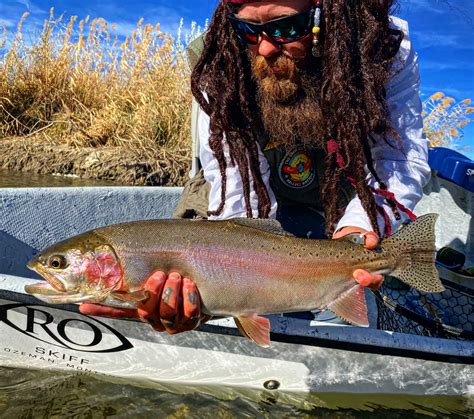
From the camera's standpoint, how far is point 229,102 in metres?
2.55

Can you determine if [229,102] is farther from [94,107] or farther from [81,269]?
[94,107]

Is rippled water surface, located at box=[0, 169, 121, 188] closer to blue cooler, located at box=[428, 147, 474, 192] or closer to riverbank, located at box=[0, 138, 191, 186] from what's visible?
riverbank, located at box=[0, 138, 191, 186]

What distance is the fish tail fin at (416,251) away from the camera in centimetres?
198

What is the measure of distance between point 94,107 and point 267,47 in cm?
616

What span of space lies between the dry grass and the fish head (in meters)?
4.80

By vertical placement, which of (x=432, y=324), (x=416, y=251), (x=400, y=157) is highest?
(x=400, y=157)

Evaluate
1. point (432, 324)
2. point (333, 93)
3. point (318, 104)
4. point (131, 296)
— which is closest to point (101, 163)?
point (318, 104)

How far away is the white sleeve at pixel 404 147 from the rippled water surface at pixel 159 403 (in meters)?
0.84

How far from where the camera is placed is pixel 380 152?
2627 millimetres

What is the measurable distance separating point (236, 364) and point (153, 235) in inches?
35.6

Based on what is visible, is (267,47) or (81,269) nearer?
(81,269)

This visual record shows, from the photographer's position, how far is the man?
7.83 feet

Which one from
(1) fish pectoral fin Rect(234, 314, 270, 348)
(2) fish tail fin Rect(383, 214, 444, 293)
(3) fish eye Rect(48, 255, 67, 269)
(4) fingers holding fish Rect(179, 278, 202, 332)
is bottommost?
(1) fish pectoral fin Rect(234, 314, 270, 348)

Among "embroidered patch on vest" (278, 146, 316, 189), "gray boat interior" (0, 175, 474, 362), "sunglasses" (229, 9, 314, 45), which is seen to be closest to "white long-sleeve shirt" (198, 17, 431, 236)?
"embroidered patch on vest" (278, 146, 316, 189)
